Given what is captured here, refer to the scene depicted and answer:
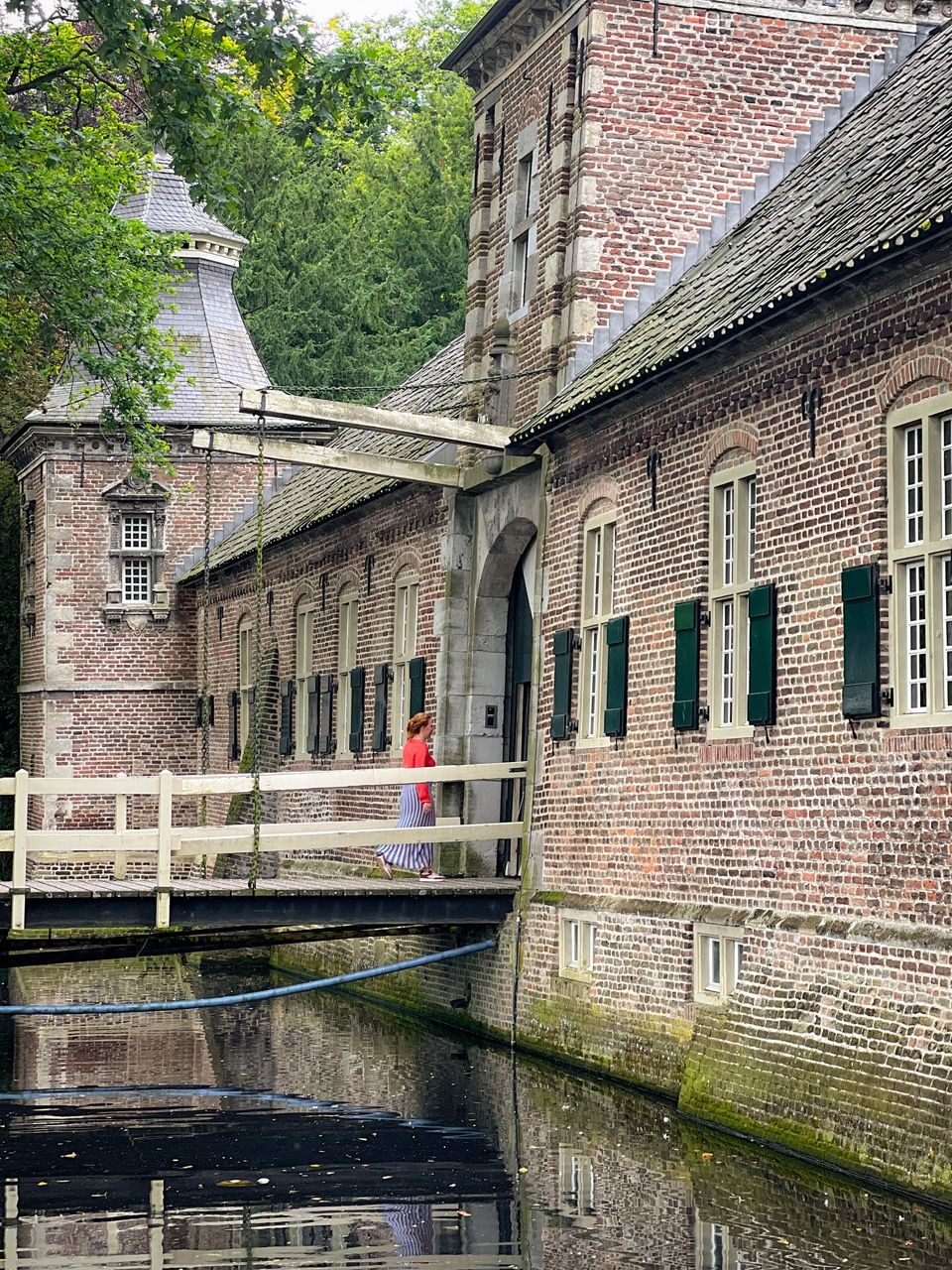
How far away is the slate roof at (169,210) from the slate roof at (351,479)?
20.0 feet

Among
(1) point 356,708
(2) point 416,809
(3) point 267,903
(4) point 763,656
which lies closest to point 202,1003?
(3) point 267,903

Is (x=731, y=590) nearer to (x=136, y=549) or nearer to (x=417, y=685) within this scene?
(x=417, y=685)

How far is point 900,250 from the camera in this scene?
37.8ft

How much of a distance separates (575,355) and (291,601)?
414 inches

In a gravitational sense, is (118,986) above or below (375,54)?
below

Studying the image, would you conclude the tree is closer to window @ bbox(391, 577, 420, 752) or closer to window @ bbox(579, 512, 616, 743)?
window @ bbox(391, 577, 420, 752)

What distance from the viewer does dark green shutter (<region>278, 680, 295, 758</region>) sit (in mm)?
27766

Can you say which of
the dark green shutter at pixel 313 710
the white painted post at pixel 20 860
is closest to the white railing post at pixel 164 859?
the white painted post at pixel 20 860

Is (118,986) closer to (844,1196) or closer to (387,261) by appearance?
(844,1196)

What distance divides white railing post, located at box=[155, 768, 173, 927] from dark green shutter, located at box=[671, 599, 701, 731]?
3.94 m

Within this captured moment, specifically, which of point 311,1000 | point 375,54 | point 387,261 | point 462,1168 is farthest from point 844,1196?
point 387,261

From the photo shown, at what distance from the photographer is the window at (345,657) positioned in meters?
25.0

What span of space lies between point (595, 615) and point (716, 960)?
384 centimetres

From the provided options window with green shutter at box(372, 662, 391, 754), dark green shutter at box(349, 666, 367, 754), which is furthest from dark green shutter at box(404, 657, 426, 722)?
dark green shutter at box(349, 666, 367, 754)
